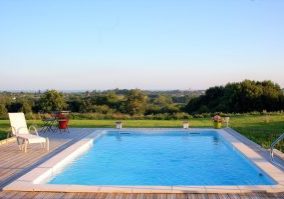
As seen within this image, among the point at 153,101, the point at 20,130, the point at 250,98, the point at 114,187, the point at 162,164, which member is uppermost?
the point at 250,98

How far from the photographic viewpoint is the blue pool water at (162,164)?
22.9 feet

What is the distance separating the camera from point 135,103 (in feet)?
114

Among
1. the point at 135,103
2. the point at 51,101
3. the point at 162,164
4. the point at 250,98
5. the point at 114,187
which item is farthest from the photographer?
the point at 135,103

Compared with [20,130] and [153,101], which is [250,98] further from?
[20,130]

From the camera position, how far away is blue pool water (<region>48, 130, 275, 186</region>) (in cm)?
698

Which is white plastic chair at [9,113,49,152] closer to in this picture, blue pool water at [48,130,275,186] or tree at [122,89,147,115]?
blue pool water at [48,130,275,186]

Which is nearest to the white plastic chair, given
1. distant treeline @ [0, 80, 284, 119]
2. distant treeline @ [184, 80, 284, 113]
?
distant treeline @ [0, 80, 284, 119]

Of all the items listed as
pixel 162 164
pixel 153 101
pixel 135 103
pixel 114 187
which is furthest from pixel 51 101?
pixel 114 187

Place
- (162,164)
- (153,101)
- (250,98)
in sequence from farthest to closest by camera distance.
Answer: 1. (153,101)
2. (250,98)
3. (162,164)

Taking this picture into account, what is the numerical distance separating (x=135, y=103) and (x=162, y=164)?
25977 millimetres

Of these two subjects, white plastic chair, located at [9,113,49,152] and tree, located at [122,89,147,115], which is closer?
white plastic chair, located at [9,113,49,152]

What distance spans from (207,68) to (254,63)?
2926mm

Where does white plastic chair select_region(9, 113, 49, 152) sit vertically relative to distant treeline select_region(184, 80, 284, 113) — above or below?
below

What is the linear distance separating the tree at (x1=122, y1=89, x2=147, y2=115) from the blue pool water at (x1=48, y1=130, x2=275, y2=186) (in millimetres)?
21370
